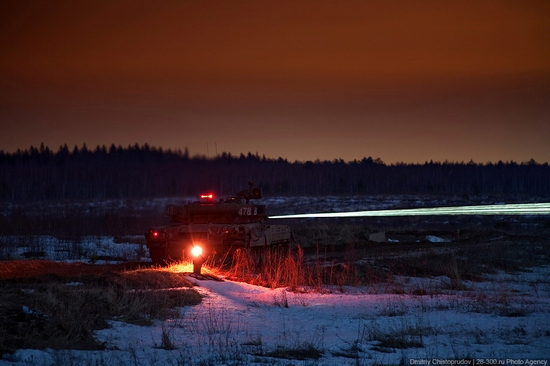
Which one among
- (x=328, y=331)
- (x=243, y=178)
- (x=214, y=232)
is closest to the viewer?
(x=328, y=331)

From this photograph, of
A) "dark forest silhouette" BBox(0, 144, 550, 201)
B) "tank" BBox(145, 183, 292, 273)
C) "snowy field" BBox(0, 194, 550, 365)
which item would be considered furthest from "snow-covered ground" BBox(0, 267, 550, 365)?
"dark forest silhouette" BBox(0, 144, 550, 201)

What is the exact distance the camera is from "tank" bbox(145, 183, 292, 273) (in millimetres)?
19828

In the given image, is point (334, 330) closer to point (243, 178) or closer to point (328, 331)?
point (328, 331)

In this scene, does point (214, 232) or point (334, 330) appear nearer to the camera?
point (334, 330)

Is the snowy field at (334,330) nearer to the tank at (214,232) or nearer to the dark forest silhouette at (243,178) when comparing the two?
the tank at (214,232)

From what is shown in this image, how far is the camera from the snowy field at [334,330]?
8.96 m

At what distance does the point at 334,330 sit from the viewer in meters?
11.4

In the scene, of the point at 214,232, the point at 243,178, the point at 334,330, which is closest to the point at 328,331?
the point at 334,330

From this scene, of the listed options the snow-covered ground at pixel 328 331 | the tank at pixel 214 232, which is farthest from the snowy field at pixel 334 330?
the tank at pixel 214 232

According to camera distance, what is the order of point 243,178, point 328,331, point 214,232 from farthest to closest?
point 243,178 < point 214,232 < point 328,331

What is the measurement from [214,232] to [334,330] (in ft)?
30.1

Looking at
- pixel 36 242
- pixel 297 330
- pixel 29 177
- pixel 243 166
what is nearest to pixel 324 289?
pixel 297 330

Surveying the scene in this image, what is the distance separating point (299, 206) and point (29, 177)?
171 feet

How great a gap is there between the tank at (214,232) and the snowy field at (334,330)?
3.77m
